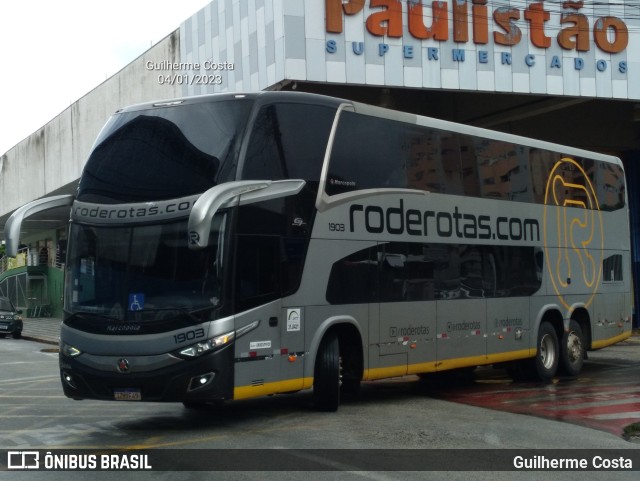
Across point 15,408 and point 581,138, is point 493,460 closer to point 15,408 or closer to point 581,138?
point 15,408

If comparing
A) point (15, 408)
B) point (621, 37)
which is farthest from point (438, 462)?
point (621, 37)

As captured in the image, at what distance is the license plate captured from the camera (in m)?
10.4

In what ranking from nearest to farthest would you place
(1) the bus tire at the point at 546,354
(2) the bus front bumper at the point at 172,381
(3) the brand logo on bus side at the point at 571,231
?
(2) the bus front bumper at the point at 172,381
(1) the bus tire at the point at 546,354
(3) the brand logo on bus side at the point at 571,231

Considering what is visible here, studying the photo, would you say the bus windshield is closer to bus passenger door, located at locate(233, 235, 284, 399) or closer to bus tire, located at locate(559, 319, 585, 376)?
bus passenger door, located at locate(233, 235, 284, 399)

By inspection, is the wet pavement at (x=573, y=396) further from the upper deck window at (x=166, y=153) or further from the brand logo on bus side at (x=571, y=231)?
the upper deck window at (x=166, y=153)

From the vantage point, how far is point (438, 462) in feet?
29.5

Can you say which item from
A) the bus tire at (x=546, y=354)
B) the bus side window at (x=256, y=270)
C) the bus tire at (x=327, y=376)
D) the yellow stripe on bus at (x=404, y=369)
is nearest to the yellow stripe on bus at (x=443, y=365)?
the yellow stripe on bus at (x=404, y=369)

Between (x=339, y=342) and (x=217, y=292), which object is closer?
(x=217, y=292)

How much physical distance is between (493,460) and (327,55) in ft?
53.3

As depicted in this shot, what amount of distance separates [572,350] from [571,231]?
226 centimetres

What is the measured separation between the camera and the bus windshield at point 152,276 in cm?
1058

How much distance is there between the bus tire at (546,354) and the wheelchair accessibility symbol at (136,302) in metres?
8.42

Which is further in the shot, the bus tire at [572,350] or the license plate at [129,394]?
the bus tire at [572,350]

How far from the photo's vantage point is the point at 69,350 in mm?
Answer: 11031
